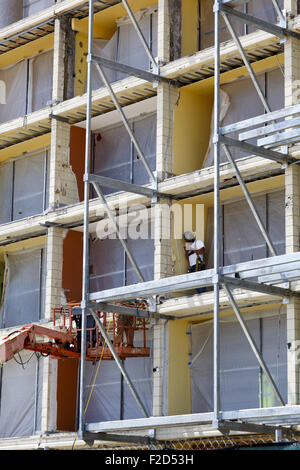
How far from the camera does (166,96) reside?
32.5 m

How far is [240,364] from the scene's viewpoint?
1200 inches

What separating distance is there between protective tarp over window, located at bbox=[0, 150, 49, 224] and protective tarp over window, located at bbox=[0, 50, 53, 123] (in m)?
1.63

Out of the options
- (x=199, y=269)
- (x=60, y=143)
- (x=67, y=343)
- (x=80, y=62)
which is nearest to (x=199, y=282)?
(x=199, y=269)

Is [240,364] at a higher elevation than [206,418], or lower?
higher

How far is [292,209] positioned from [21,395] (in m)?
11.5

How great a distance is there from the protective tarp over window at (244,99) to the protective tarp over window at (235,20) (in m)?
1.48

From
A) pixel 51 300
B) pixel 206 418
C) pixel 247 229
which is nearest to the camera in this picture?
pixel 206 418

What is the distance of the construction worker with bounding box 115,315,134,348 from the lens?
30.7 metres

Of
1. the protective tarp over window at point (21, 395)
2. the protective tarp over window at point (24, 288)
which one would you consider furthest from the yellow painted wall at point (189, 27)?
the protective tarp over window at point (21, 395)

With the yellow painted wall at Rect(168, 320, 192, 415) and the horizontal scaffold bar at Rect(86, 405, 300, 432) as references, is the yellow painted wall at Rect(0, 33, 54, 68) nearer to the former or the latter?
the yellow painted wall at Rect(168, 320, 192, 415)

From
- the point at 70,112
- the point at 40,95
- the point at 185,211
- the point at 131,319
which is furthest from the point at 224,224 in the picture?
the point at 40,95

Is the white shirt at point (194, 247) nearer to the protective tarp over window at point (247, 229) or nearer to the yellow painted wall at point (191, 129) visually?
the protective tarp over window at point (247, 229)

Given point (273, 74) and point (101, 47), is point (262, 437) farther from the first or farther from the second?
point (101, 47)

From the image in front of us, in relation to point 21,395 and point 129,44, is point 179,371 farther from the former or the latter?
point 129,44
